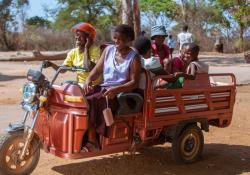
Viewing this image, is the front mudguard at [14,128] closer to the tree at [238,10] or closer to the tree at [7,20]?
the tree at [238,10]

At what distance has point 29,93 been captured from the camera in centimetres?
497

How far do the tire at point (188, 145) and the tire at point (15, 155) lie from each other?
5.57 feet

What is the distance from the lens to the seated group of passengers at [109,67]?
5121mm

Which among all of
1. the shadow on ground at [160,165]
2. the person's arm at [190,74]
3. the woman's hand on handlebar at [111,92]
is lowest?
the shadow on ground at [160,165]

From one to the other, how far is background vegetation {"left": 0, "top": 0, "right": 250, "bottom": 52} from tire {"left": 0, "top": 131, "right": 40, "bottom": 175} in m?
28.8

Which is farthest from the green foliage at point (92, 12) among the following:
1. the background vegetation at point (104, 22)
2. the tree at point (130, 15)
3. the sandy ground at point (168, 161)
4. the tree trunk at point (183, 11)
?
the sandy ground at point (168, 161)

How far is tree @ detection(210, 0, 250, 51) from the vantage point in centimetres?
1876

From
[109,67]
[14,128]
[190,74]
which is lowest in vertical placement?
[14,128]

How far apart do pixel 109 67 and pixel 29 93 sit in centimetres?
92

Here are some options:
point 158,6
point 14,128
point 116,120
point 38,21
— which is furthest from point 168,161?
point 38,21

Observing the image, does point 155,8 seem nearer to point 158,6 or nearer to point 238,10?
point 158,6

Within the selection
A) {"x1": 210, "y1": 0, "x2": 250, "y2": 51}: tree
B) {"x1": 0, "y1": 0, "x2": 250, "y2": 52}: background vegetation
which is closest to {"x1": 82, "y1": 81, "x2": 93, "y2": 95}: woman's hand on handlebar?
{"x1": 210, "y1": 0, "x2": 250, "y2": 51}: tree

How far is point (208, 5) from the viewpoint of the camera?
154 feet

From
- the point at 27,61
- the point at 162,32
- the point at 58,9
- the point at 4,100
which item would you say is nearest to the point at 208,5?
the point at 58,9
